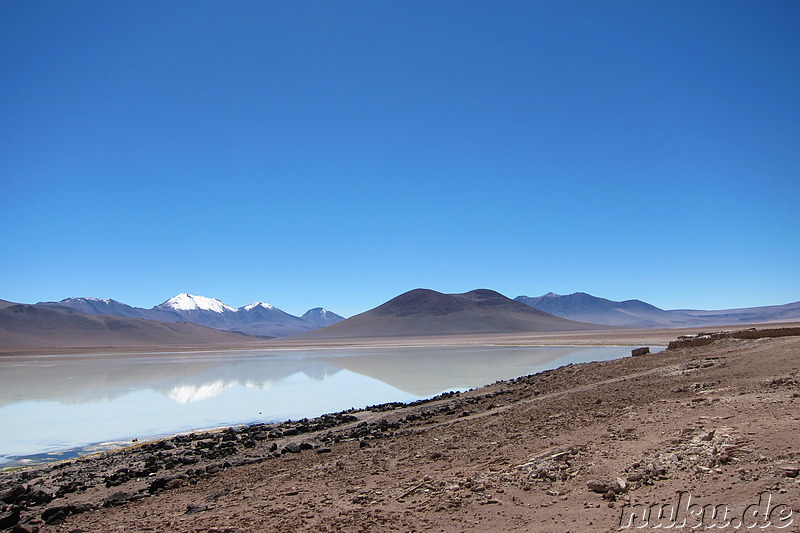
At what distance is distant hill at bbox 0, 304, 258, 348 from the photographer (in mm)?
124750

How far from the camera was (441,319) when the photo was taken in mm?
156500

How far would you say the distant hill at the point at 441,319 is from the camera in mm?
145875

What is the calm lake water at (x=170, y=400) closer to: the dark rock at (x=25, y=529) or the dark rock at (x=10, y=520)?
the dark rock at (x=10, y=520)

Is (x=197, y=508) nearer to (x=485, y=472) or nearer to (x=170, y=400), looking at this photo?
(x=485, y=472)

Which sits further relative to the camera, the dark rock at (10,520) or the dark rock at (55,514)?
the dark rock at (55,514)

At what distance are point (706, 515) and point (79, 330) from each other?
160 meters

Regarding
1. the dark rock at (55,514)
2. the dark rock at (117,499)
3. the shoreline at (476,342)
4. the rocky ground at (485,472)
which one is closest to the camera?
the rocky ground at (485,472)

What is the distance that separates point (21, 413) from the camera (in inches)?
708

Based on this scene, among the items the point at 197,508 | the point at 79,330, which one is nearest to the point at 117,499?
the point at 197,508

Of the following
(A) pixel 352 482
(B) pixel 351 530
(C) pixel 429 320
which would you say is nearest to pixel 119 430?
(A) pixel 352 482

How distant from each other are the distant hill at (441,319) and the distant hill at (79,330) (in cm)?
3411

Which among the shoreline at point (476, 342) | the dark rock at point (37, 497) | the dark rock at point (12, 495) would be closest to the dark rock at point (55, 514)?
the dark rock at point (37, 497)

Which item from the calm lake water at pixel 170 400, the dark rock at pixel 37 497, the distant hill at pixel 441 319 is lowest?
the calm lake water at pixel 170 400

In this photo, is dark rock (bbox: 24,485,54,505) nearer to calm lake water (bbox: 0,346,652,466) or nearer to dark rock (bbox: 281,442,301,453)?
dark rock (bbox: 281,442,301,453)
